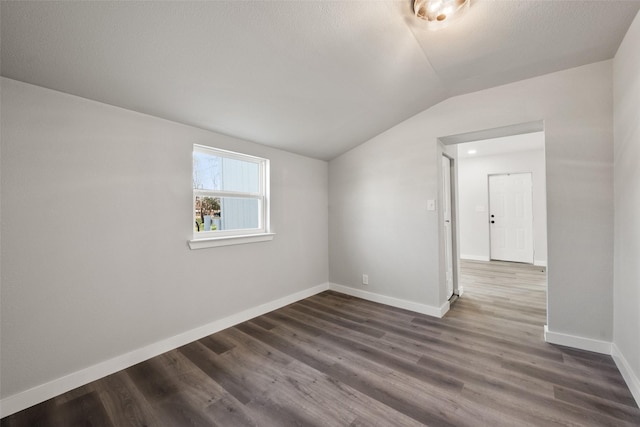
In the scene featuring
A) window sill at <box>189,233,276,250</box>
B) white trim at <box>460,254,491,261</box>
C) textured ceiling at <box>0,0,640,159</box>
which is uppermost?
textured ceiling at <box>0,0,640,159</box>

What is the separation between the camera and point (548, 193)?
232 centimetres

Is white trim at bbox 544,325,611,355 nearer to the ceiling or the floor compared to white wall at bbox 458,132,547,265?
nearer to the floor

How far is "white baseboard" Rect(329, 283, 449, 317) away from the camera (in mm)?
2932

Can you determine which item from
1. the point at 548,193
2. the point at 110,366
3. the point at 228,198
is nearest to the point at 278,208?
the point at 228,198

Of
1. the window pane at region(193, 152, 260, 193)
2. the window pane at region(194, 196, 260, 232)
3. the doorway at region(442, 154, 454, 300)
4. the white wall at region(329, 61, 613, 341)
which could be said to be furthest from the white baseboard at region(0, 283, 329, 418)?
the doorway at region(442, 154, 454, 300)

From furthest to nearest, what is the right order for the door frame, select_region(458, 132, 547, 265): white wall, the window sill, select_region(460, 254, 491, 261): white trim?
select_region(460, 254, 491, 261): white trim, select_region(458, 132, 547, 265): white wall, the door frame, the window sill

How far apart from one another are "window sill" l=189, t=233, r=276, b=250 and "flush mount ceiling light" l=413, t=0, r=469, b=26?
96.0 inches

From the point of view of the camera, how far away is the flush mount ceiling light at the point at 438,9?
154cm

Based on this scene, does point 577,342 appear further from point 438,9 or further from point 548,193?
Result: point 438,9

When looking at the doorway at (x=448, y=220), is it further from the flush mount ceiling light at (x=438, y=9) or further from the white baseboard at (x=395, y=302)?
the flush mount ceiling light at (x=438, y=9)

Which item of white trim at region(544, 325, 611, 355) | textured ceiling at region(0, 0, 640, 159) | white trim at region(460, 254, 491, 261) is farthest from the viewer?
white trim at region(460, 254, 491, 261)

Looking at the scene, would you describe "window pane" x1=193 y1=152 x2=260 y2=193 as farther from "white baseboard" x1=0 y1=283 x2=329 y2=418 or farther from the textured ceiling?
"white baseboard" x1=0 y1=283 x2=329 y2=418

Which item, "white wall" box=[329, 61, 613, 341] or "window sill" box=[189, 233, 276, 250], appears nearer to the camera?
"white wall" box=[329, 61, 613, 341]

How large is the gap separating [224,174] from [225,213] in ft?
1.41
